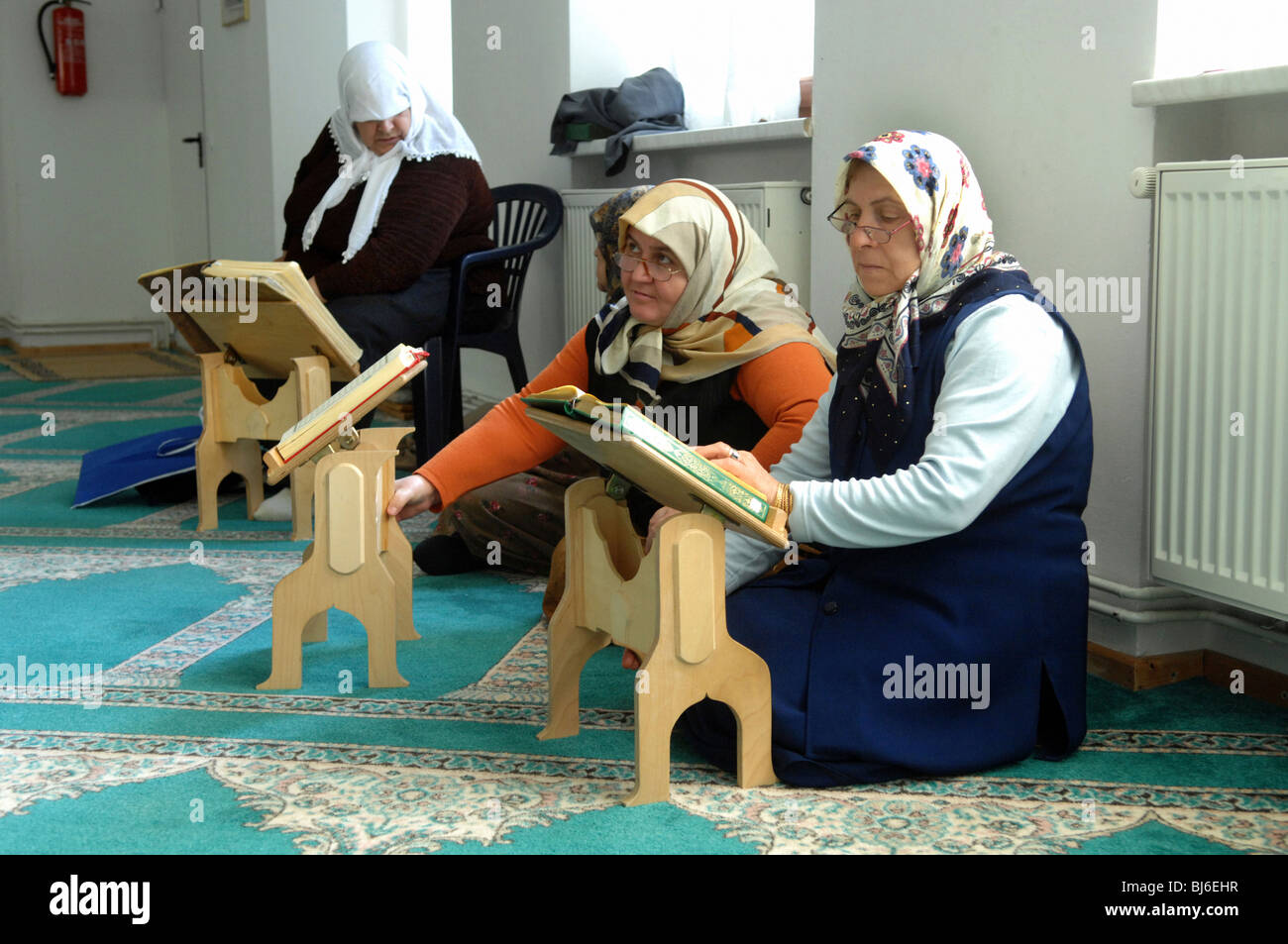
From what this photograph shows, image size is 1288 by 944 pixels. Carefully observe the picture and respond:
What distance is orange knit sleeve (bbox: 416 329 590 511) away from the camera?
2430 mm

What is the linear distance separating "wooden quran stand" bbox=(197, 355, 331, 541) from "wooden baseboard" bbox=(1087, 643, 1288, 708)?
7.09ft

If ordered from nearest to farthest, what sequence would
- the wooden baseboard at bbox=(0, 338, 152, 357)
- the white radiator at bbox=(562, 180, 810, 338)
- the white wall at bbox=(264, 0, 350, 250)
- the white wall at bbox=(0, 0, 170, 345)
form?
the white radiator at bbox=(562, 180, 810, 338) < the white wall at bbox=(264, 0, 350, 250) < the white wall at bbox=(0, 0, 170, 345) < the wooden baseboard at bbox=(0, 338, 152, 357)

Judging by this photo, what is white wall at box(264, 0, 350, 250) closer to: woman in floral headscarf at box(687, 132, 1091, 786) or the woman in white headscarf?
the woman in white headscarf

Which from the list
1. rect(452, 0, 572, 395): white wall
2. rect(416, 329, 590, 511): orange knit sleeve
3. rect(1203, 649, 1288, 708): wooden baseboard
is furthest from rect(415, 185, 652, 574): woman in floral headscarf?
rect(452, 0, 572, 395): white wall

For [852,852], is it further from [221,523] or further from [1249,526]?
[221,523]

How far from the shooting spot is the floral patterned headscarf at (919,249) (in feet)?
6.39

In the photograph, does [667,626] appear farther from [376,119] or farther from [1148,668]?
[376,119]

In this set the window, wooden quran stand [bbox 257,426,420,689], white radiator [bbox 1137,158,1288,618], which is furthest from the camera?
wooden quran stand [bbox 257,426,420,689]

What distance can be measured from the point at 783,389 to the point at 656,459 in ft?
2.53

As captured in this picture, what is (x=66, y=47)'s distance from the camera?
27.0 feet

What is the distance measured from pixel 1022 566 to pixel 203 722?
4.50 feet

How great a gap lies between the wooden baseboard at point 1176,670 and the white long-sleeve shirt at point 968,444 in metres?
0.73

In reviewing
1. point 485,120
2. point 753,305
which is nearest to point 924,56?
point 753,305

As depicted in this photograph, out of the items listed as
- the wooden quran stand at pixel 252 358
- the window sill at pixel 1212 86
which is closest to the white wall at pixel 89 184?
the wooden quran stand at pixel 252 358
